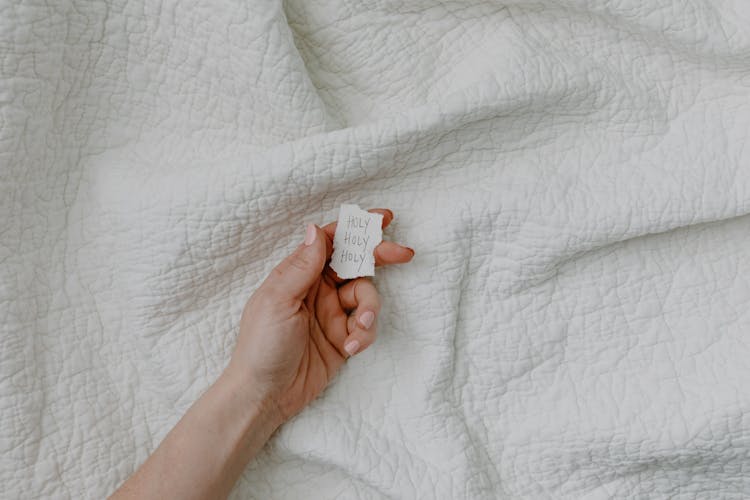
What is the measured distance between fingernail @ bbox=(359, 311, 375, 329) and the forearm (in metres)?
0.19

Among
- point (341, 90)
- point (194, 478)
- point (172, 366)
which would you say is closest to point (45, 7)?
point (341, 90)

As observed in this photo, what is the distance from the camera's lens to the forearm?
91 cm

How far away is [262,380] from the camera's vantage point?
3.11 ft

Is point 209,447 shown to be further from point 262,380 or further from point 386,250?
point 386,250

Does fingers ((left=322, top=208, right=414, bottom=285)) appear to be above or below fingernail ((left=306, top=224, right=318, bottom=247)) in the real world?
below

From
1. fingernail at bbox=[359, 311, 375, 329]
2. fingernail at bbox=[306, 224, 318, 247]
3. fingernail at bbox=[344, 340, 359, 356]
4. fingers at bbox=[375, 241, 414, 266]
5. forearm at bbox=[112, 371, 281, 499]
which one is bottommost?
forearm at bbox=[112, 371, 281, 499]

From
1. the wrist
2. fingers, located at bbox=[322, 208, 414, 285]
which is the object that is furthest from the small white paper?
the wrist

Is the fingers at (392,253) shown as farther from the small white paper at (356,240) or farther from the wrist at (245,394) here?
the wrist at (245,394)

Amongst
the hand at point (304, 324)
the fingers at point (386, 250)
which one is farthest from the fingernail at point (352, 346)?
the fingers at point (386, 250)

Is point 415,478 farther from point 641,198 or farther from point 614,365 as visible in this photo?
point 641,198

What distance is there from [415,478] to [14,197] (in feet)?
2.25

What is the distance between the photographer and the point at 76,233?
39.0 inches

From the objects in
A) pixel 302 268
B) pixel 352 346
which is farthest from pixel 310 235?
pixel 352 346

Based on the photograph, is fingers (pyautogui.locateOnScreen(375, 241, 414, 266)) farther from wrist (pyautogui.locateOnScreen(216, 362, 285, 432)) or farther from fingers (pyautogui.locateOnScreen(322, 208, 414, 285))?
wrist (pyautogui.locateOnScreen(216, 362, 285, 432))
